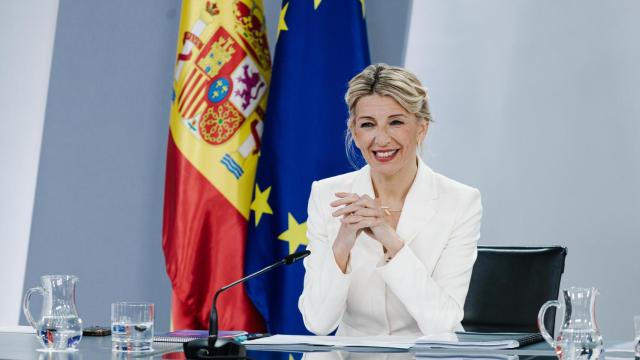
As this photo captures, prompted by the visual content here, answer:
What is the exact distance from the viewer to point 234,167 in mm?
3379

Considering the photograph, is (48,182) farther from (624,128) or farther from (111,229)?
(624,128)

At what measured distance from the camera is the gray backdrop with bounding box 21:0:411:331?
3.90m

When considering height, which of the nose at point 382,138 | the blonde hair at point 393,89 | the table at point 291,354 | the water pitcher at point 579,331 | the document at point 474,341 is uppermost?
A: the blonde hair at point 393,89

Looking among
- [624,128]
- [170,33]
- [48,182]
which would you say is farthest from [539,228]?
[48,182]

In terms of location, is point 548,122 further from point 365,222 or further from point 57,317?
point 57,317

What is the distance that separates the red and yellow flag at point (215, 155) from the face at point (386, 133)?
3.28ft

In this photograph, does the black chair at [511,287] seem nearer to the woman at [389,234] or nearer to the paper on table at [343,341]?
the woman at [389,234]

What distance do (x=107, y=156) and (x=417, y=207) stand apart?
1996mm

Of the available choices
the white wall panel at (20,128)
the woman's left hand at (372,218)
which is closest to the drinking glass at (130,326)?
the woman's left hand at (372,218)

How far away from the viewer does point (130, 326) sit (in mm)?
1730

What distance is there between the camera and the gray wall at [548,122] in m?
3.31

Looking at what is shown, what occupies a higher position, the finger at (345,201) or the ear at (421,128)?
the ear at (421,128)

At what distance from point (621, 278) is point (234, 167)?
5.25 ft

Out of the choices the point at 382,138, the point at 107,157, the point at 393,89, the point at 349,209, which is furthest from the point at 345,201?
the point at 107,157
